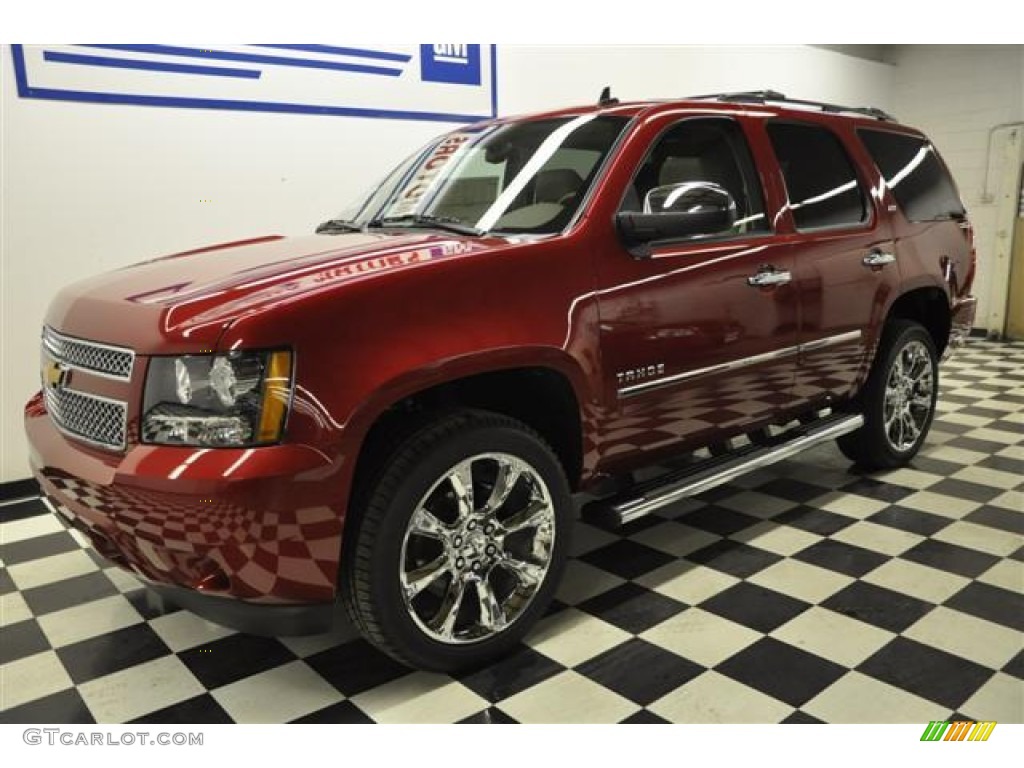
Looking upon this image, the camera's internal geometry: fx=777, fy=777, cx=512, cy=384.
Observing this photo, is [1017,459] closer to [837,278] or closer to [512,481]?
[837,278]

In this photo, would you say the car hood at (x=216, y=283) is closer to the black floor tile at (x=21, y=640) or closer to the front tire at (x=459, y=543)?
the front tire at (x=459, y=543)

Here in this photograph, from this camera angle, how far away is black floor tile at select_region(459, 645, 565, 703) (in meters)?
2.05

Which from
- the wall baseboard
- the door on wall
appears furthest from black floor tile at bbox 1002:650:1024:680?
the door on wall

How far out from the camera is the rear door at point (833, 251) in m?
2.91

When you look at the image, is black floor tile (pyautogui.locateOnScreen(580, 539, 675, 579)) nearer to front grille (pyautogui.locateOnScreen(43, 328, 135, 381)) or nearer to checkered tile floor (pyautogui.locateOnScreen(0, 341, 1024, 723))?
checkered tile floor (pyautogui.locateOnScreen(0, 341, 1024, 723))

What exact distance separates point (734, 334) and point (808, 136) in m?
1.06

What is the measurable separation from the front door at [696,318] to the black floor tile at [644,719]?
75 cm

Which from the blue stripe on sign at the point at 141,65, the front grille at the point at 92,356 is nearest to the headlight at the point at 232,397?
the front grille at the point at 92,356

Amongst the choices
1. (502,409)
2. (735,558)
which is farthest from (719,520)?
→ (502,409)

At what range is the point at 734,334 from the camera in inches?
103

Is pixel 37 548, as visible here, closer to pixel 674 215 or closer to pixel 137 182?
pixel 137 182

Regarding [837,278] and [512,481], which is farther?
[837,278]

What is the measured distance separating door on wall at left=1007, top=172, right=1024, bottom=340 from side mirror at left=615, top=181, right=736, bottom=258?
22.5 feet
